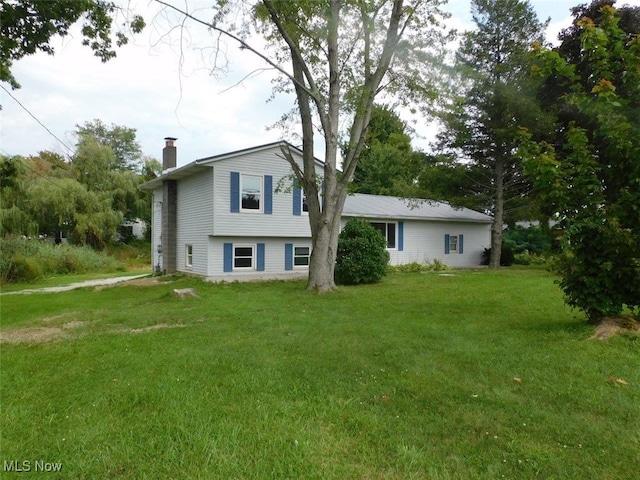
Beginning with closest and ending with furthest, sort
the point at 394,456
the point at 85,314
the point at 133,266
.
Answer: the point at 394,456 → the point at 85,314 → the point at 133,266

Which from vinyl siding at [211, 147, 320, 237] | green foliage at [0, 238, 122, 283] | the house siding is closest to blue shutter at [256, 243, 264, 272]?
vinyl siding at [211, 147, 320, 237]

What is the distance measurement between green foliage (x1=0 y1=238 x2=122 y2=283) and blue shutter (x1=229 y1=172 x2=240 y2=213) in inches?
351

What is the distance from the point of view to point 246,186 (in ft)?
48.4

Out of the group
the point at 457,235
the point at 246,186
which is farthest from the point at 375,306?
the point at 457,235

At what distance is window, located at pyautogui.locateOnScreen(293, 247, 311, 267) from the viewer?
16375 mm

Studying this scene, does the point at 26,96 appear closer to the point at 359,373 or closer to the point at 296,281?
the point at 296,281

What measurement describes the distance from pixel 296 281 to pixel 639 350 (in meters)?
11.0

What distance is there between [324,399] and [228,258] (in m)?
11.7

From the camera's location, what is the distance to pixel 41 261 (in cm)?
1831

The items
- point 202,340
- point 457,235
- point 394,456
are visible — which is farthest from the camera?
point 457,235

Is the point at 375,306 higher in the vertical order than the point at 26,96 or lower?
lower

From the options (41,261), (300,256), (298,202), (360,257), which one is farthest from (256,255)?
(41,261)

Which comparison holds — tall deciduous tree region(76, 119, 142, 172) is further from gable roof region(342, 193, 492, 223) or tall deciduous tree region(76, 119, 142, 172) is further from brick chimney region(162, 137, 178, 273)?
gable roof region(342, 193, 492, 223)

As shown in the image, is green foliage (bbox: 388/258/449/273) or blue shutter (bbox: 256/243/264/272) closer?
blue shutter (bbox: 256/243/264/272)
